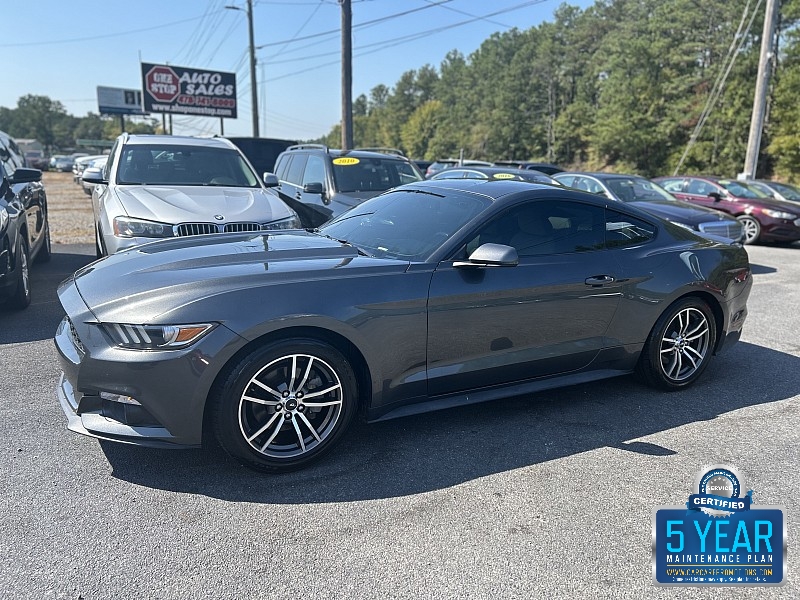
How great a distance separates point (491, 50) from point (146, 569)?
92780 millimetres

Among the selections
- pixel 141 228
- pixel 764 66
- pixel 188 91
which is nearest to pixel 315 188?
pixel 141 228

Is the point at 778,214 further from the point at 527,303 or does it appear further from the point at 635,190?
the point at 527,303

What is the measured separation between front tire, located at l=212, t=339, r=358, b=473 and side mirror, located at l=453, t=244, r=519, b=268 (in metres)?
0.98

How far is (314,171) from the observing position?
8805 mm

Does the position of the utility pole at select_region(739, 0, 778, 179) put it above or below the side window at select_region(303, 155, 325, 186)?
above

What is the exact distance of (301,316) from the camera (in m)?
3.01

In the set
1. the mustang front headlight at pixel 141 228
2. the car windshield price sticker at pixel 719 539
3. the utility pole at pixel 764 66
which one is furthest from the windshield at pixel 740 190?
the mustang front headlight at pixel 141 228

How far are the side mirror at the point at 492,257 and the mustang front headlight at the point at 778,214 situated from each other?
1183 centimetres

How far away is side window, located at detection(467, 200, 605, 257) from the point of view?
378 cm

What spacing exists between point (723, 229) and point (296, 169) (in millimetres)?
6995

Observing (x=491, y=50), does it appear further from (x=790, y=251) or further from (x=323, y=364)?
(x=323, y=364)

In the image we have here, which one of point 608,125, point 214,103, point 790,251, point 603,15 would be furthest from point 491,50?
point 790,251

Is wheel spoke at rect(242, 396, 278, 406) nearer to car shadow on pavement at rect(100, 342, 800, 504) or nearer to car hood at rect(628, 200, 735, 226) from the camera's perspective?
car shadow on pavement at rect(100, 342, 800, 504)

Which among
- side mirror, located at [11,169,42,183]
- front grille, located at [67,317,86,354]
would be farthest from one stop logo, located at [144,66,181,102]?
front grille, located at [67,317,86,354]
